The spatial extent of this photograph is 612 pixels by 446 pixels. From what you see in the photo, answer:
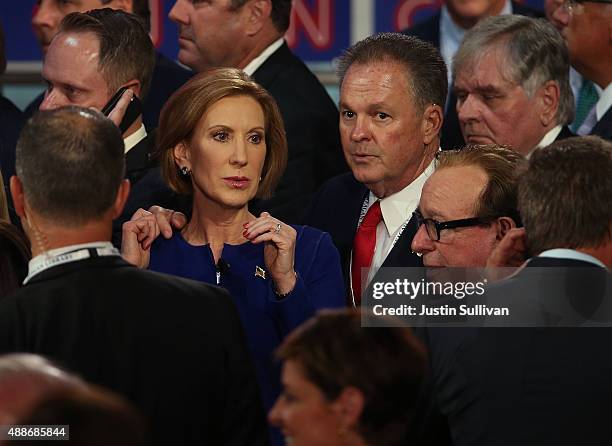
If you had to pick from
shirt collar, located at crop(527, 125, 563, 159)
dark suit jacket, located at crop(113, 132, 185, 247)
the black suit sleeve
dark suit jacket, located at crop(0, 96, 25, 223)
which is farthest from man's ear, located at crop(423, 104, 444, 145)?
the black suit sleeve

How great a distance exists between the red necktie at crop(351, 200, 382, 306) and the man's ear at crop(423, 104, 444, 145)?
1.05 ft

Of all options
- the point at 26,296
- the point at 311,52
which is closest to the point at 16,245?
the point at 26,296

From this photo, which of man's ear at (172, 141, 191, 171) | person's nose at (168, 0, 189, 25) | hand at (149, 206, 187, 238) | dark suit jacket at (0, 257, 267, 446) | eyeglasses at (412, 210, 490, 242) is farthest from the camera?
person's nose at (168, 0, 189, 25)

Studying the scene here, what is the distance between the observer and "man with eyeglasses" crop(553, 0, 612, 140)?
19.2 ft

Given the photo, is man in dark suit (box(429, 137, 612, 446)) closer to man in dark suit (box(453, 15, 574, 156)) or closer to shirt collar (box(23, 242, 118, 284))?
shirt collar (box(23, 242, 118, 284))

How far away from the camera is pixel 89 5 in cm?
636

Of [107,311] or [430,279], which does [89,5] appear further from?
[107,311]

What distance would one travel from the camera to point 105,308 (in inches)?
126

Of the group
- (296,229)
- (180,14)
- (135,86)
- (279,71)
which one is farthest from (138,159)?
(180,14)

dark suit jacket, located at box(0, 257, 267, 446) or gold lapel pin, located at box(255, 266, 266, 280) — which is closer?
dark suit jacket, located at box(0, 257, 267, 446)

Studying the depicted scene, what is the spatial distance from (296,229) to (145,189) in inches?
29.2

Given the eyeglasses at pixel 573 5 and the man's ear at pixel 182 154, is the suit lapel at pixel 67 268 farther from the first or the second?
the eyeglasses at pixel 573 5

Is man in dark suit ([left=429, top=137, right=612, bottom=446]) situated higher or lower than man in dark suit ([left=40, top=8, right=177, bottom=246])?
lower

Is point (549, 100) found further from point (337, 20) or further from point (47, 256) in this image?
point (47, 256)
